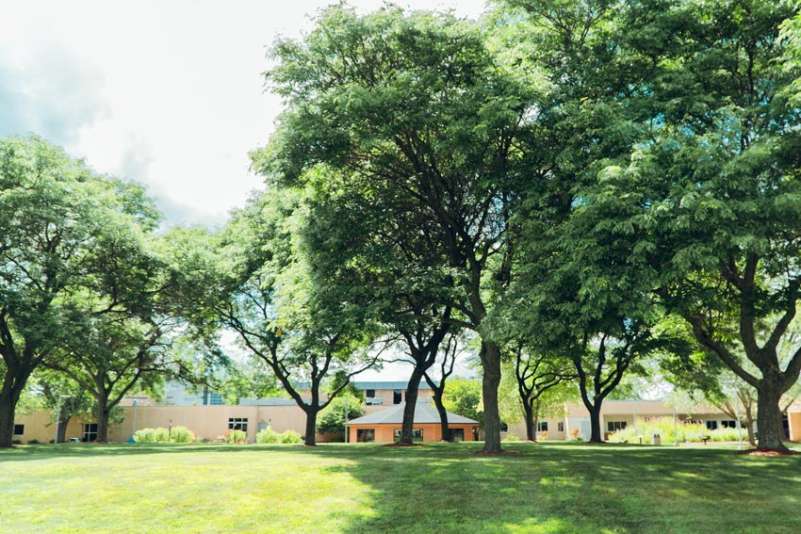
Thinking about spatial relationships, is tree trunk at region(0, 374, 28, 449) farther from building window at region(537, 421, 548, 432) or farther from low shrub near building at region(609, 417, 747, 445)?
building window at region(537, 421, 548, 432)

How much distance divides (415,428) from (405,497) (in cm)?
4636

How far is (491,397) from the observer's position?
2127 cm

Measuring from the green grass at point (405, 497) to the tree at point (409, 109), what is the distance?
4.38 metres

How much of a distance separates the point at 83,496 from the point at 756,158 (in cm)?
1529

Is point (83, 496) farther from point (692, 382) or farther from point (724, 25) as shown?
point (692, 382)

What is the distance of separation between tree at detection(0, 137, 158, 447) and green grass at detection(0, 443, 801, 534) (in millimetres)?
12271

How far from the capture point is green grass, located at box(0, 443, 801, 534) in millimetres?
11391

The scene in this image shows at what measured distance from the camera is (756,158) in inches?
522

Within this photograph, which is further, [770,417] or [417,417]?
[417,417]

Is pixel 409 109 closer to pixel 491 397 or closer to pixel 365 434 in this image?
pixel 491 397

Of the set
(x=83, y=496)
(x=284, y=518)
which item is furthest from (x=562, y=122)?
(x=83, y=496)

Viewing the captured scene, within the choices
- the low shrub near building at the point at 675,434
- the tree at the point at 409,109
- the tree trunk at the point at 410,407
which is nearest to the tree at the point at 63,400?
the tree trunk at the point at 410,407

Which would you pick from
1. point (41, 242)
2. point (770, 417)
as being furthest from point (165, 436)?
point (770, 417)

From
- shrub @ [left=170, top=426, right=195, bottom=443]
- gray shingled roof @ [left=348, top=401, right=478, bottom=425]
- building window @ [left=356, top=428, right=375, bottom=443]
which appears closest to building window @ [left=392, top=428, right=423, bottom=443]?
gray shingled roof @ [left=348, top=401, right=478, bottom=425]
